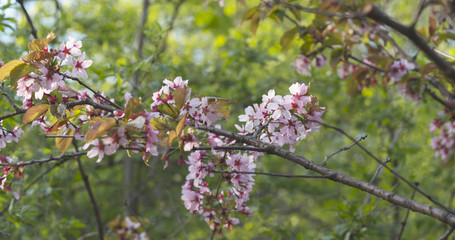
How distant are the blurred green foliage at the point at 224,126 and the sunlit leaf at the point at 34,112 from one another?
1084 millimetres

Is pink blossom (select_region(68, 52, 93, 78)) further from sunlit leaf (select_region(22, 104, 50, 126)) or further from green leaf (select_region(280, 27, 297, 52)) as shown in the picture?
green leaf (select_region(280, 27, 297, 52))

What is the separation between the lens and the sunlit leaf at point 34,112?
159 cm

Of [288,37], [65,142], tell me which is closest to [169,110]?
[65,142]

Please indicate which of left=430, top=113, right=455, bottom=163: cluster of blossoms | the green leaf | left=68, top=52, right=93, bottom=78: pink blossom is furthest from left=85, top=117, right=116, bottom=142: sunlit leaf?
left=430, top=113, right=455, bottom=163: cluster of blossoms

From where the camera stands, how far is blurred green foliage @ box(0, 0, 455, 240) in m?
3.12

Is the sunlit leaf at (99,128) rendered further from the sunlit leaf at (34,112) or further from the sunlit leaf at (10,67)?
the sunlit leaf at (10,67)

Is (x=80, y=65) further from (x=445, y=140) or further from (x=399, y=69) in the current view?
(x=445, y=140)

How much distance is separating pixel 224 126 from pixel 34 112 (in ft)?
6.55

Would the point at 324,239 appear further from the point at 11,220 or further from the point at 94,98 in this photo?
the point at 11,220

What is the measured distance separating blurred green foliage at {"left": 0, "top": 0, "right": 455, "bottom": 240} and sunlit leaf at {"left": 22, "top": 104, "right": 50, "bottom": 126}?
1.08 meters

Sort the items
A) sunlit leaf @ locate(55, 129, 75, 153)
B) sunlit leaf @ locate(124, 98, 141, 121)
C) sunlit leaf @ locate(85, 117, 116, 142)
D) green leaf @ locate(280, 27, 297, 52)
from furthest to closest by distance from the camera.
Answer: green leaf @ locate(280, 27, 297, 52), sunlit leaf @ locate(55, 129, 75, 153), sunlit leaf @ locate(124, 98, 141, 121), sunlit leaf @ locate(85, 117, 116, 142)

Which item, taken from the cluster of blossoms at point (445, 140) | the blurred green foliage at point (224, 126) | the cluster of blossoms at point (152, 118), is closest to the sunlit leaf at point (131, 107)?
the cluster of blossoms at point (152, 118)

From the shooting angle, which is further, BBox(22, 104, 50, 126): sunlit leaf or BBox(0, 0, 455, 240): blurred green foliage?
BBox(0, 0, 455, 240): blurred green foliage

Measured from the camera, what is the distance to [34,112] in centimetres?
160
